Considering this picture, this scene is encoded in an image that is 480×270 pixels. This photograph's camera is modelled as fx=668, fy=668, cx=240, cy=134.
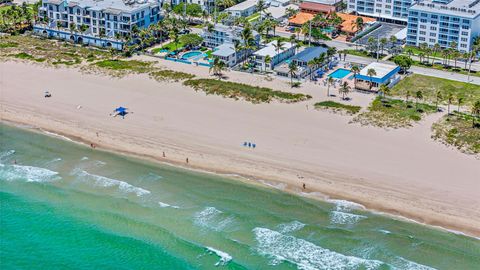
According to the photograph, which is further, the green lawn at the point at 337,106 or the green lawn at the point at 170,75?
the green lawn at the point at 170,75

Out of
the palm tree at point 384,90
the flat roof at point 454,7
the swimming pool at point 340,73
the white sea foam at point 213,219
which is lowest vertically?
the white sea foam at point 213,219

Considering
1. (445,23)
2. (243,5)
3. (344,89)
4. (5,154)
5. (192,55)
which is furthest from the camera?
(243,5)

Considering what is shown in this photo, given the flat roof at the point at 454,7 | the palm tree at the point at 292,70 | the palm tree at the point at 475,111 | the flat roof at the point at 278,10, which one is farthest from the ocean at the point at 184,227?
the flat roof at the point at 278,10

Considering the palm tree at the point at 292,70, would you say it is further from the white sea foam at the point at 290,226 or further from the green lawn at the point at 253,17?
the white sea foam at the point at 290,226

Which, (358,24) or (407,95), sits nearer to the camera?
(407,95)

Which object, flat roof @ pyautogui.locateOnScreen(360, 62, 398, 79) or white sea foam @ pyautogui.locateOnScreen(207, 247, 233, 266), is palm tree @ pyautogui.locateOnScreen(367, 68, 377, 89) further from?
white sea foam @ pyautogui.locateOnScreen(207, 247, 233, 266)

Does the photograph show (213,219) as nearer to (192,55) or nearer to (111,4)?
(192,55)

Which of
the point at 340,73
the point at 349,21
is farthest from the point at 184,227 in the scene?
the point at 349,21

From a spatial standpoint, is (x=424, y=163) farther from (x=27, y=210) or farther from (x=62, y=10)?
(x=62, y=10)
